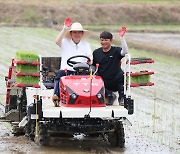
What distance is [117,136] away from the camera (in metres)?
11.2

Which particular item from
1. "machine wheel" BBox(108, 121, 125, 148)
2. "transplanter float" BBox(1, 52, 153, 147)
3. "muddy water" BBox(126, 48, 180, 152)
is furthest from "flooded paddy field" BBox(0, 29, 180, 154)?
"transplanter float" BBox(1, 52, 153, 147)

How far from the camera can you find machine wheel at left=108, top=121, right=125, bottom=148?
11.2 metres

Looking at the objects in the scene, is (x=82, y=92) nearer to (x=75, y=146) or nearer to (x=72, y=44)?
(x=75, y=146)

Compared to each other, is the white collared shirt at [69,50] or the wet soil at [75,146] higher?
the white collared shirt at [69,50]

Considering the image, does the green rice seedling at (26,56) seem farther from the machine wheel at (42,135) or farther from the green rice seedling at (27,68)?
the machine wheel at (42,135)

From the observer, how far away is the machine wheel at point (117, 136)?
11188 mm

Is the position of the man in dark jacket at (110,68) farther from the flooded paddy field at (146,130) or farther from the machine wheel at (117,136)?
the flooded paddy field at (146,130)

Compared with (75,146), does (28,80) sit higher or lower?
higher

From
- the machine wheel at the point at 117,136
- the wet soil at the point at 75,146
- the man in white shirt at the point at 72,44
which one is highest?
the man in white shirt at the point at 72,44

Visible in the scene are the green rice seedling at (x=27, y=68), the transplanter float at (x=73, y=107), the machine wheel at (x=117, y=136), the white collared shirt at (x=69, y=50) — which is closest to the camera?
the transplanter float at (x=73, y=107)

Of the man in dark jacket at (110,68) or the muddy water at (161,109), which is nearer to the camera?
the man in dark jacket at (110,68)

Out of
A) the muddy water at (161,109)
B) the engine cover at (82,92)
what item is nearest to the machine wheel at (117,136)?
the engine cover at (82,92)

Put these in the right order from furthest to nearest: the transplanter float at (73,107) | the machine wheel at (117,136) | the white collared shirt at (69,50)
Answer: the white collared shirt at (69,50) < the machine wheel at (117,136) < the transplanter float at (73,107)

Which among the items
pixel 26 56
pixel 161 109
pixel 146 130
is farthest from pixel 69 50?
pixel 161 109
